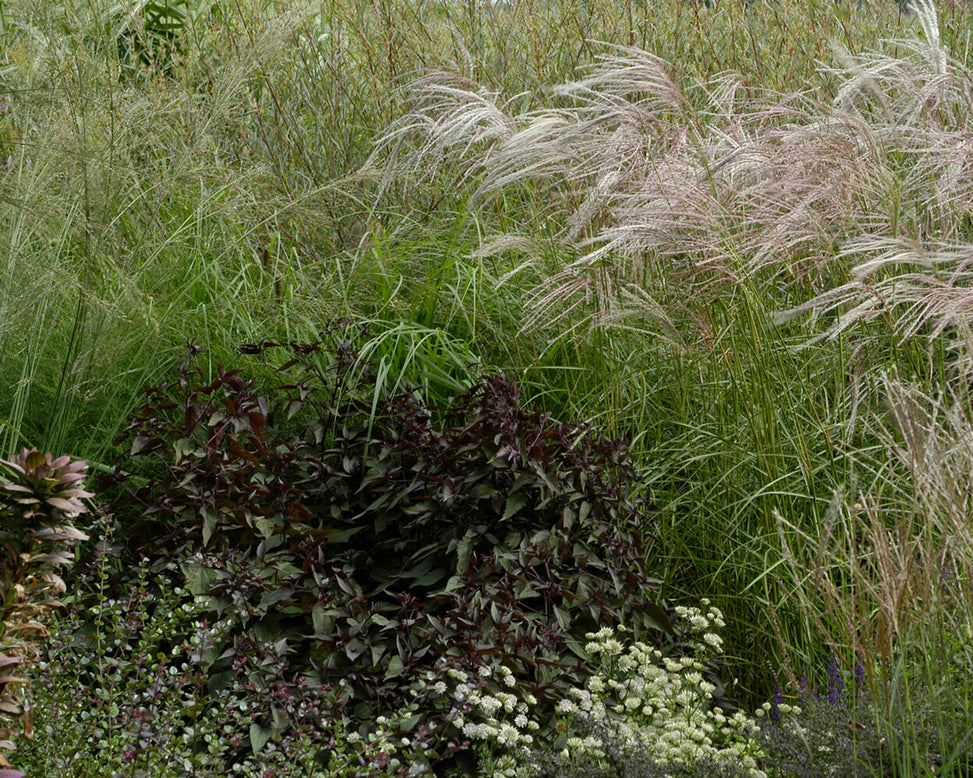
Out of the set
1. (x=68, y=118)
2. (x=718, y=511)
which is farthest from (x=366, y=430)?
(x=68, y=118)

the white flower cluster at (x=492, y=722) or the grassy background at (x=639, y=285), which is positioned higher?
the grassy background at (x=639, y=285)

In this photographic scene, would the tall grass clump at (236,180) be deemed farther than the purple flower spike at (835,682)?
Yes

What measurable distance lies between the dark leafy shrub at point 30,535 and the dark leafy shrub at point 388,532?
1.78 ft

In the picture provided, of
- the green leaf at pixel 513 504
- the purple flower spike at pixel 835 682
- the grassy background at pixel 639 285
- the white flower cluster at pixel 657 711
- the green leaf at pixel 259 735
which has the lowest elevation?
the purple flower spike at pixel 835 682

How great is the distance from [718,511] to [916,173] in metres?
1.42

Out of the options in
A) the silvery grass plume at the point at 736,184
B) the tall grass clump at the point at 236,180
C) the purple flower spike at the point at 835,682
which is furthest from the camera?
the tall grass clump at the point at 236,180

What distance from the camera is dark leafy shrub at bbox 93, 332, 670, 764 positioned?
2672 millimetres

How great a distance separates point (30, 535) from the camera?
201 cm

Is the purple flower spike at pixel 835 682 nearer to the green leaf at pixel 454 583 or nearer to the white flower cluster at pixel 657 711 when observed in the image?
the white flower cluster at pixel 657 711

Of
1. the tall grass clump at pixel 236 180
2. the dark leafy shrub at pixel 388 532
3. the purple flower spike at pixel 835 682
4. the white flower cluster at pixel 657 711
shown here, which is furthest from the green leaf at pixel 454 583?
the tall grass clump at pixel 236 180

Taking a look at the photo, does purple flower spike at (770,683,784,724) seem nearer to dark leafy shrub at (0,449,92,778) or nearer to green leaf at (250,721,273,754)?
green leaf at (250,721,273,754)

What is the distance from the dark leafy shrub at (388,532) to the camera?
267 centimetres

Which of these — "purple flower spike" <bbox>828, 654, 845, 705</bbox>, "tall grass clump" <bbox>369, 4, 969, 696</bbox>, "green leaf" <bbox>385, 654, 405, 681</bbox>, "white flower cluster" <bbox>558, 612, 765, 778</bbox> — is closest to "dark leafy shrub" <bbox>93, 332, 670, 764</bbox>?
"green leaf" <bbox>385, 654, 405, 681</bbox>

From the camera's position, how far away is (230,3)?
583cm
